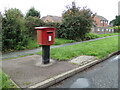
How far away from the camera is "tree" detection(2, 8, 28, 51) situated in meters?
5.94

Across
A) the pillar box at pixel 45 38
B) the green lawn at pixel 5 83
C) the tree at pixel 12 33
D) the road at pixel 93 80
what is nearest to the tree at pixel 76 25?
the tree at pixel 12 33

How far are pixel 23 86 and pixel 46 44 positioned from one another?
5.64 feet

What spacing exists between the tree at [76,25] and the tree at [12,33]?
5.16 m

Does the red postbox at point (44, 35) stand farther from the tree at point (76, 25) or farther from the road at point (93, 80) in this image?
the tree at point (76, 25)

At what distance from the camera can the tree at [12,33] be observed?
5936 mm

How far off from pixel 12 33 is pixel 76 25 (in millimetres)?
6770

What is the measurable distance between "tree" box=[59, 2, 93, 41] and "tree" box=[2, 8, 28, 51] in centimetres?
516

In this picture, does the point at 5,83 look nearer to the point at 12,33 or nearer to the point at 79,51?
the point at 79,51

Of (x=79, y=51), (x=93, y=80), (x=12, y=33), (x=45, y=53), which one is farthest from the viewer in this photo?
(x=12, y=33)

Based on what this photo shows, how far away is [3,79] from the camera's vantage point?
271 cm

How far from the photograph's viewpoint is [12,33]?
6.11m

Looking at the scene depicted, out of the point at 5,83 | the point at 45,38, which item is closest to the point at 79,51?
the point at 45,38

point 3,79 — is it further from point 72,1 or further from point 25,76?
point 72,1

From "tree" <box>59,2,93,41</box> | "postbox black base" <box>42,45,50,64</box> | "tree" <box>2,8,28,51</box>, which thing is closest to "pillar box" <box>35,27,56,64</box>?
"postbox black base" <box>42,45,50,64</box>
